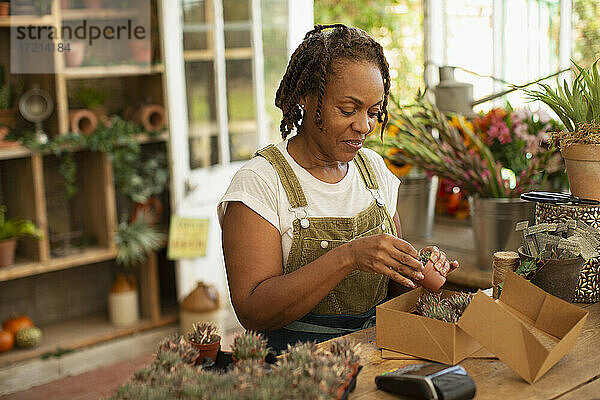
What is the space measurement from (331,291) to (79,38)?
2282 mm

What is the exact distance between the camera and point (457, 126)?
2635 mm

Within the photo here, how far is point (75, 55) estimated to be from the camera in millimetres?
3326

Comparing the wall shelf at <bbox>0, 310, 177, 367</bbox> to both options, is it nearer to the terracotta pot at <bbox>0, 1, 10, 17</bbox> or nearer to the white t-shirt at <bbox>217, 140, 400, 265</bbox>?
the terracotta pot at <bbox>0, 1, 10, 17</bbox>

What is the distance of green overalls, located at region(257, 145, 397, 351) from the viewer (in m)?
1.67

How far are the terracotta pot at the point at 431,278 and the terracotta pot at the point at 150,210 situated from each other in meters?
2.46

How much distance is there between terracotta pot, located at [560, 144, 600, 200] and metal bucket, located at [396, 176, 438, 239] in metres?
0.86

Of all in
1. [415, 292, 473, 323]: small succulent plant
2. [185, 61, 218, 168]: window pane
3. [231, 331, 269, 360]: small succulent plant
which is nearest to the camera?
[231, 331, 269, 360]: small succulent plant

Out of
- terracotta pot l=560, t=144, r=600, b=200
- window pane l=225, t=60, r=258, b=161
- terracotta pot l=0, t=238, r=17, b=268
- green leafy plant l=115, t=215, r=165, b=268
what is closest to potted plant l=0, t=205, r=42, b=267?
terracotta pot l=0, t=238, r=17, b=268

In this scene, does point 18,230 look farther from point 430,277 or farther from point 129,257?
point 430,277

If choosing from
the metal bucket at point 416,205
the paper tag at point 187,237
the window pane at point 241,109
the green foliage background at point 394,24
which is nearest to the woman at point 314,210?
the metal bucket at point 416,205

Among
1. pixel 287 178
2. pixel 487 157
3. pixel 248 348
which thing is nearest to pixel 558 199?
pixel 487 157

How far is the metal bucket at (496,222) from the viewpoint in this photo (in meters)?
2.09

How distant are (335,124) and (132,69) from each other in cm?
213

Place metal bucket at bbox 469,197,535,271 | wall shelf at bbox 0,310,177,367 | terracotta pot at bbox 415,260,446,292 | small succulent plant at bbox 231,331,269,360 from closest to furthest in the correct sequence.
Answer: small succulent plant at bbox 231,331,269,360, terracotta pot at bbox 415,260,446,292, metal bucket at bbox 469,197,535,271, wall shelf at bbox 0,310,177,367
